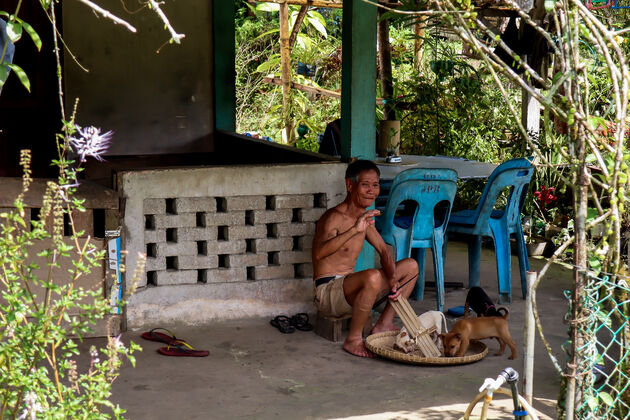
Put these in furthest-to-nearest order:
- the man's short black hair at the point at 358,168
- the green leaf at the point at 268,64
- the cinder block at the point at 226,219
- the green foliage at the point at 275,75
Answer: the green leaf at the point at 268,64
the green foliage at the point at 275,75
the cinder block at the point at 226,219
the man's short black hair at the point at 358,168

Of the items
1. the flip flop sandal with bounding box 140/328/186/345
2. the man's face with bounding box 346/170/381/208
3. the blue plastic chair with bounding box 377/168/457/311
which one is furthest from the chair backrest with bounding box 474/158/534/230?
the flip flop sandal with bounding box 140/328/186/345

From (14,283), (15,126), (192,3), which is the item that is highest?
(192,3)

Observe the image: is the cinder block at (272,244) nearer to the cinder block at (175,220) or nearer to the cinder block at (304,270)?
the cinder block at (304,270)

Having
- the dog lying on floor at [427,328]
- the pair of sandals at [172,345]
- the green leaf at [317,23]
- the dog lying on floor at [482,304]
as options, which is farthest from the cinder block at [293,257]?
the green leaf at [317,23]

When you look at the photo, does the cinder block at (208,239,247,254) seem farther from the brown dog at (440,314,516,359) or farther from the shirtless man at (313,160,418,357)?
the brown dog at (440,314,516,359)

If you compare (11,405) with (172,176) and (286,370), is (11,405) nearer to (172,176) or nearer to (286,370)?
(286,370)

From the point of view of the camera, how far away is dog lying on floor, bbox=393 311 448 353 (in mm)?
5355

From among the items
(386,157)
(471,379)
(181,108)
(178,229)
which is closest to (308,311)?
(178,229)

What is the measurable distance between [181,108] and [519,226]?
3.69 m

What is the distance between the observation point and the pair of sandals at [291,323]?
5.89 metres

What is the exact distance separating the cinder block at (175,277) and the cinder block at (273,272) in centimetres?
47

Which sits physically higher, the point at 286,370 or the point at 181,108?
the point at 181,108

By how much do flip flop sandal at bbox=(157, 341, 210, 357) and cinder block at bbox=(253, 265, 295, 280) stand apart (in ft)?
2.86

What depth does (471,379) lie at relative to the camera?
4.98 meters
